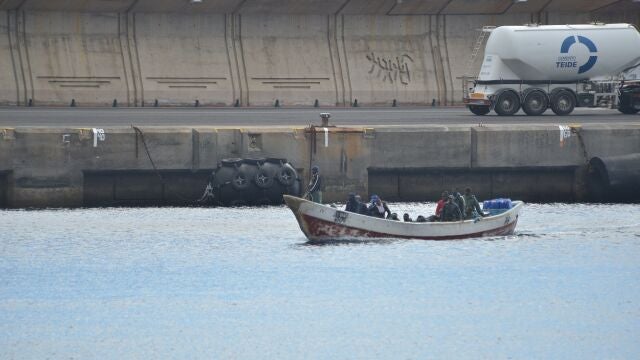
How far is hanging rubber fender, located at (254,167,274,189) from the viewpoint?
Result: 44.6 metres

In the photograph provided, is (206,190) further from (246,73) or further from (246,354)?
(246,73)

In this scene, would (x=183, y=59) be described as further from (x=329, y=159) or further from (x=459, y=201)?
(x=459, y=201)

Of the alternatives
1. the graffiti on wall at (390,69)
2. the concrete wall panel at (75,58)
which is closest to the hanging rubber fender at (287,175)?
the concrete wall panel at (75,58)

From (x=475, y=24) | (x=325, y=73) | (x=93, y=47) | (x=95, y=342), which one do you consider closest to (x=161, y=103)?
(x=93, y=47)

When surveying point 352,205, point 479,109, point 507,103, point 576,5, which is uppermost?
point 576,5

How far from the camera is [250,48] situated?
64.8m

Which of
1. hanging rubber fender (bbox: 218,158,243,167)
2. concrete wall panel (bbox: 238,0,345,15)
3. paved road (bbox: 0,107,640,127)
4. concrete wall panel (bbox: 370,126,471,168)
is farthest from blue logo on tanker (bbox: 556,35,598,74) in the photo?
hanging rubber fender (bbox: 218,158,243,167)

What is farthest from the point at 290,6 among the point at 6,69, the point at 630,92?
the point at 630,92

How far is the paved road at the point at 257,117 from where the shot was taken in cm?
5003

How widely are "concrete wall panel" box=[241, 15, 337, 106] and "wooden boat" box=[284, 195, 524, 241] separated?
80.4 ft

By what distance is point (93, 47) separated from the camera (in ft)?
205

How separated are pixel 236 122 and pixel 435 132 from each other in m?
7.81

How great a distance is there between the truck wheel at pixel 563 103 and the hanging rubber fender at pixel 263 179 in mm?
18143

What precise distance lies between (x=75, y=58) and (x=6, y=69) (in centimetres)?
315
